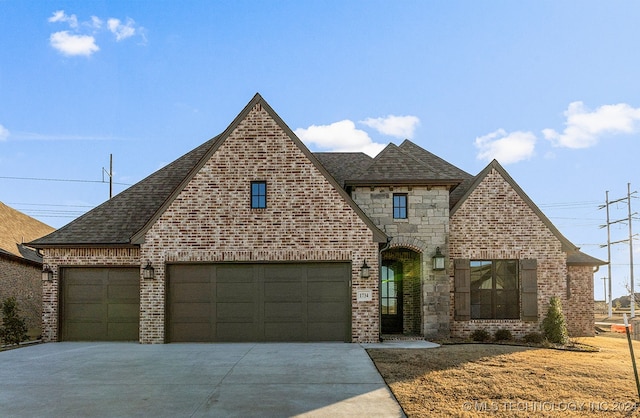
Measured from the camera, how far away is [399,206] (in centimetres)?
1656

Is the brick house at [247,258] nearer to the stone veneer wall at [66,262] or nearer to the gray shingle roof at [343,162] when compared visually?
the stone veneer wall at [66,262]

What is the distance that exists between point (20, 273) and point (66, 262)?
9.14m

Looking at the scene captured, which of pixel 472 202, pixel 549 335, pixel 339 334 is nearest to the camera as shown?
pixel 339 334

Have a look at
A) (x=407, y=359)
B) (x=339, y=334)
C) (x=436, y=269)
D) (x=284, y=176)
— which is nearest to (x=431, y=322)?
(x=436, y=269)

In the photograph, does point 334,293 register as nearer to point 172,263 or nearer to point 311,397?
point 172,263

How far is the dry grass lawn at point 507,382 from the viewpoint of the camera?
→ 762 centimetres

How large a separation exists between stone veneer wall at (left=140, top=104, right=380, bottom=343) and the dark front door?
331 centimetres

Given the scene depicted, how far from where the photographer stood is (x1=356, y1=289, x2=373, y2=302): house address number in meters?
14.7

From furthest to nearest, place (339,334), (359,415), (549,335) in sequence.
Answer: (549,335)
(339,334)
(359,415)

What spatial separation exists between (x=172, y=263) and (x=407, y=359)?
7.40m

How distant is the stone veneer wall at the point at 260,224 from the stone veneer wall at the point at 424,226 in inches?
68.4

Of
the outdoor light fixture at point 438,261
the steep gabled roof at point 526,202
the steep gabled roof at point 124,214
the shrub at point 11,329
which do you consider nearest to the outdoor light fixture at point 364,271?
the outdoor light fixture at point 438,261

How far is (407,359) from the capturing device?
37.9 ft

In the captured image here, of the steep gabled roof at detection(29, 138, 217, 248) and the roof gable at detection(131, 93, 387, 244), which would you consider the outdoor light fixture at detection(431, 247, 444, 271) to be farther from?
the steep gabled roof at detection(29, 138, 217, 248)
